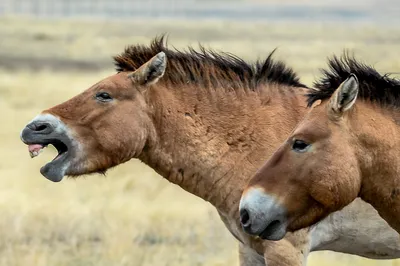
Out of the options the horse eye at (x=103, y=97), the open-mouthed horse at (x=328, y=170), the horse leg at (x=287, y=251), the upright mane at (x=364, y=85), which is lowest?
the horse leg at (x=287, y=251)

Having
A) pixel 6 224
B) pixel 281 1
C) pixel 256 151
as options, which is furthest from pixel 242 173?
pixel 281 1

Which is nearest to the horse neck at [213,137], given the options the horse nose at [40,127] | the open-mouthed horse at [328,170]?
the horse nose at [40,127]

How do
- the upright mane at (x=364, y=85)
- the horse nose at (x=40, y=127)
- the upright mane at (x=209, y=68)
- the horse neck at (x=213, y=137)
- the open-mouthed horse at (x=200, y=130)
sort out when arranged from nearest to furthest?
the upright mane at (x=364, y=85) → the horse nose at (x=40, y=127) → the open-mouthed horse at (x=200, y=130) → the horse neck at (x=213, y=137) → the upright mane at (x=209, y=68)

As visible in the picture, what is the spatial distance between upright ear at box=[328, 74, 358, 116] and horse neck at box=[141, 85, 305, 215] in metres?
1.69

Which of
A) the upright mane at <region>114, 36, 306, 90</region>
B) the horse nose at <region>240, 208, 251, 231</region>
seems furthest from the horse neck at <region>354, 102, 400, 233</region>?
the upright mane at <region>114, 36, 306, 90</region>

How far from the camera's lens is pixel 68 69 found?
32.3 m

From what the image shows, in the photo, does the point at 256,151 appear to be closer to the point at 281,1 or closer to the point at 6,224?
the point at 6,224

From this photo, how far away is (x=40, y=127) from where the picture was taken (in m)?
7.29

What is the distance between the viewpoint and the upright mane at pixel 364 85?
633 centimetres

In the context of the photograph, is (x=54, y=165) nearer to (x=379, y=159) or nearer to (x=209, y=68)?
(x=209, y=68)

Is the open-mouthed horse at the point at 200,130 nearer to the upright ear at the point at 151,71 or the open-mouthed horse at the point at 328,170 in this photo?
Result: the upright ear at the point at 151,71

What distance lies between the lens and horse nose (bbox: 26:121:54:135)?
287 inches

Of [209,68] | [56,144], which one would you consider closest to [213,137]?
[209,68]

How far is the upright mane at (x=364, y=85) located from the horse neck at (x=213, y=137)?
1239mm
